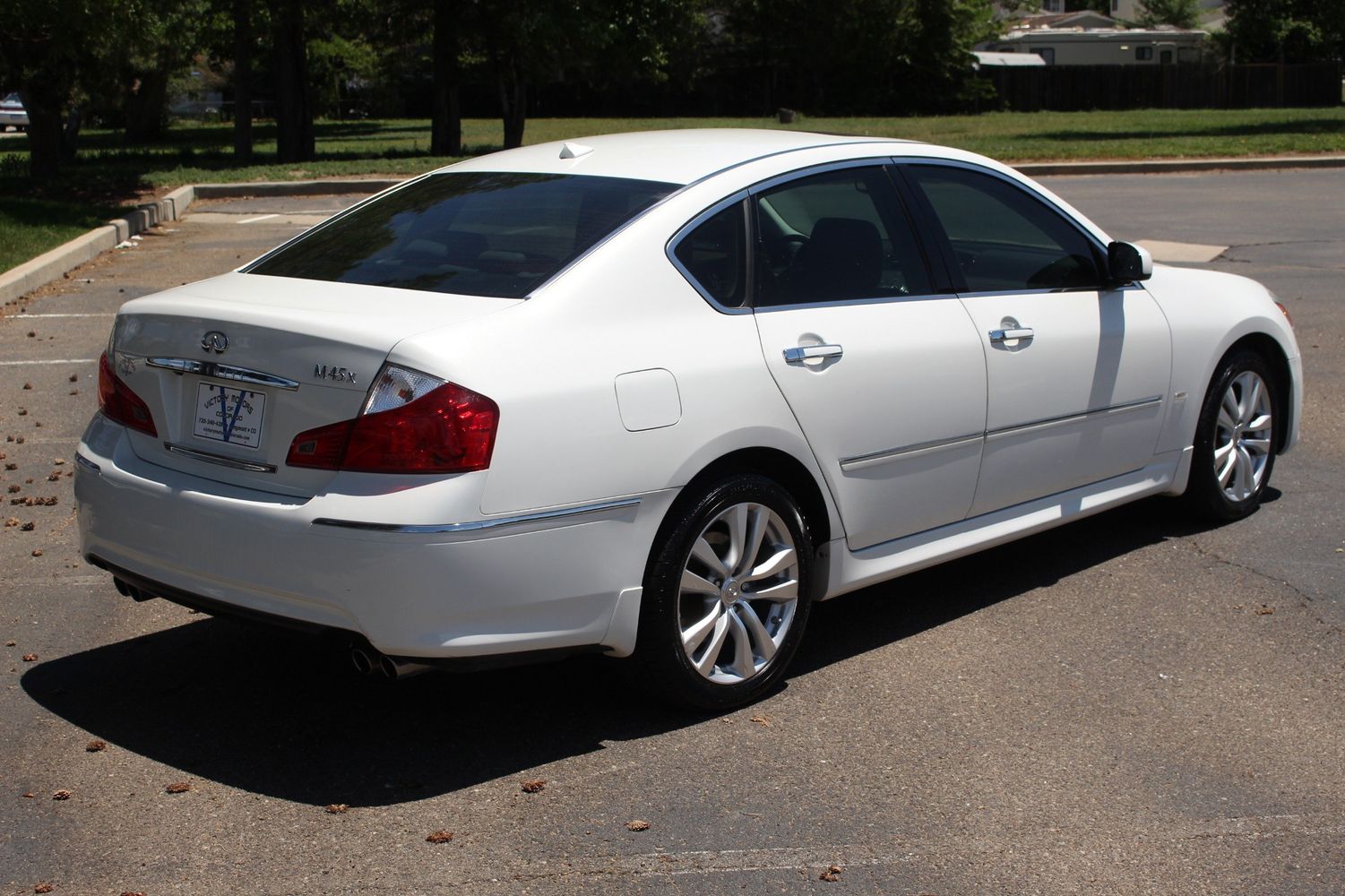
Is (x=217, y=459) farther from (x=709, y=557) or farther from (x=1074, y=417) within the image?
(x=1074, y=417)

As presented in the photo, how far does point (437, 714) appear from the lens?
4.67m

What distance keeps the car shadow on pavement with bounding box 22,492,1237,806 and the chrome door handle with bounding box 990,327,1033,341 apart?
1.03 m

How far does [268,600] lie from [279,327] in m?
0.75

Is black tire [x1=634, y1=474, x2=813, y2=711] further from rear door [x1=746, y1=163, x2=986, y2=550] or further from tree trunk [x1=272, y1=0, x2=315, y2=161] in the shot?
tree trunk [x1=272, y1=0, x2=315, y2=161]

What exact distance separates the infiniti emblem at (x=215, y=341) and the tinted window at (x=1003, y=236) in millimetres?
2464

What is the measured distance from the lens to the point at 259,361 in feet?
13.7

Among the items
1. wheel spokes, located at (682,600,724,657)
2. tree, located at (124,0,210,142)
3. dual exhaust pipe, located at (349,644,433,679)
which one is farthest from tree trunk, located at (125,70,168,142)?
dual exhaust pipe, located at (349,644,433,679)

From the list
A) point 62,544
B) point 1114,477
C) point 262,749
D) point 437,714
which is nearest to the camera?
point 262,749

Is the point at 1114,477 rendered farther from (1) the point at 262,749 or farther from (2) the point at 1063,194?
(2) the point at 1063,194

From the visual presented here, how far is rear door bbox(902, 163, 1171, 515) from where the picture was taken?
5324mm

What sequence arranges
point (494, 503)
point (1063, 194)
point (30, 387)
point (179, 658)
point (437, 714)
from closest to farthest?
point (494, 503)
point (437, 714)
point (179, 658)
point (30, 387)
point (1063, 194)

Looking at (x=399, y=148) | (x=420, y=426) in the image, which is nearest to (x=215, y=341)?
(x=420, y=426)

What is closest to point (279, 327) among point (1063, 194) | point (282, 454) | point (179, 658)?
point (282, 454)

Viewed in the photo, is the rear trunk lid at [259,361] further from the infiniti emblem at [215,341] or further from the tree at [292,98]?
the tree at [292,98]
